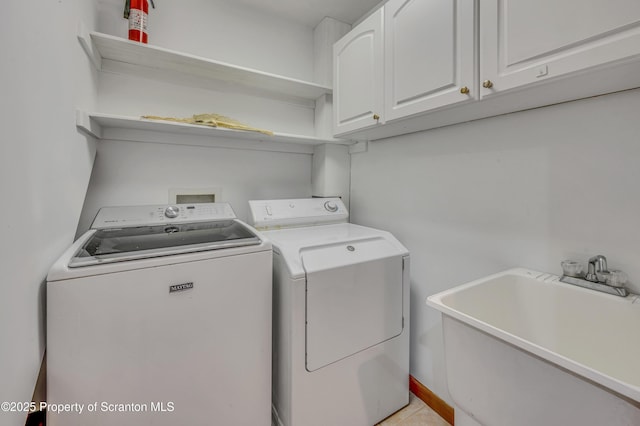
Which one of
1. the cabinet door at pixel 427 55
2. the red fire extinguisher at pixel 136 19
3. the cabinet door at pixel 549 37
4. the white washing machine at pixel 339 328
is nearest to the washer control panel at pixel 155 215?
the white washing machine at pixel 339 328

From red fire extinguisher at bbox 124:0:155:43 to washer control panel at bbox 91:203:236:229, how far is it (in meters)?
0.96

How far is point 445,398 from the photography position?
162 cm

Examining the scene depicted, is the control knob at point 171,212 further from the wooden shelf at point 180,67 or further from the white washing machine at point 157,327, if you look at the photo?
the wooden shelf at point 180,67

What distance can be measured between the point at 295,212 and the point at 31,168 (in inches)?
53.0

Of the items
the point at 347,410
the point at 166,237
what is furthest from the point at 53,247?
the point at 347,410

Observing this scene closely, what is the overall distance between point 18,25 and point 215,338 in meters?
1.23

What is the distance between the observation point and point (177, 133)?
1800mm

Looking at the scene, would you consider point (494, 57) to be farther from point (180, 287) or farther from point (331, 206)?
point (180, 287)

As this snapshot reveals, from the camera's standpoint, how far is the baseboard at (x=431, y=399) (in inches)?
62.6

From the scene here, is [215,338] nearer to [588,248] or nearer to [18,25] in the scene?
[18,25]

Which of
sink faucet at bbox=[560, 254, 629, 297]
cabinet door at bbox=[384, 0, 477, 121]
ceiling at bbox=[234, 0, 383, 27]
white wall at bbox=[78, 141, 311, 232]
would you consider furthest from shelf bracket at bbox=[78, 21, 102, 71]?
sink faucet at bbox=[560, 254, 629, 297]

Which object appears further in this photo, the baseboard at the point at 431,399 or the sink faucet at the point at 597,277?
the baseboard at the point at 431,399

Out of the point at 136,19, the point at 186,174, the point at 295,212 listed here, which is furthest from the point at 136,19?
the point at 295,212

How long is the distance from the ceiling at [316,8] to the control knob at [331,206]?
1.51 meters
